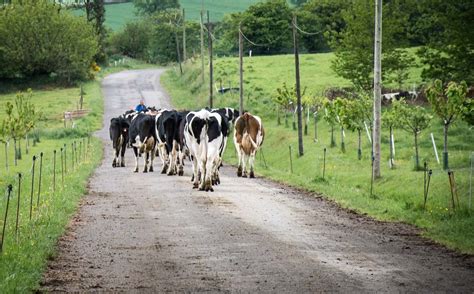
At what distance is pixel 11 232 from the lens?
16484 millimetres

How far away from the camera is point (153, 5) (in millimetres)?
167875

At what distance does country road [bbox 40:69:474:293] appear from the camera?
12.1m

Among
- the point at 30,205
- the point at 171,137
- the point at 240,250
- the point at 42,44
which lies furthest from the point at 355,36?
the point at 42,44

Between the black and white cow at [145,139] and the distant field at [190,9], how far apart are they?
133517 millimetres

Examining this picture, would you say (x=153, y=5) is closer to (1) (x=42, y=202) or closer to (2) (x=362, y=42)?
(2) (x=362, y=42)

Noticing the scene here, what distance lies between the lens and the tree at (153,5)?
6609 inches

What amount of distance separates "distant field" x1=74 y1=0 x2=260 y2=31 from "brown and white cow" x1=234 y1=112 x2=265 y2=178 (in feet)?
451

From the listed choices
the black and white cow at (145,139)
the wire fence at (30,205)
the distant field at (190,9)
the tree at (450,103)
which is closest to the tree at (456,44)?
the tree at (450,103)

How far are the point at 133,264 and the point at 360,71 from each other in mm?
44058

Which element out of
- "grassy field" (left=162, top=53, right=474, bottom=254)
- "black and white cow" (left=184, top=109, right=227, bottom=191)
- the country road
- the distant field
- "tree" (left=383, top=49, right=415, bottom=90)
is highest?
the distant field

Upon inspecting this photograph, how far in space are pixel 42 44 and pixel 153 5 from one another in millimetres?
78245

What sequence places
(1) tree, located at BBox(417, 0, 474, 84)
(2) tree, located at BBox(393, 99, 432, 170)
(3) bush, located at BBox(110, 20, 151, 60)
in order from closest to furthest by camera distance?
1. (2) tree, located at BBox(393, 99, 432, 170)
2. (1) tree, located at BBox(417, 0, 474, 84)
3. (3) bush, located at BBox(110, 20, 151, 60)

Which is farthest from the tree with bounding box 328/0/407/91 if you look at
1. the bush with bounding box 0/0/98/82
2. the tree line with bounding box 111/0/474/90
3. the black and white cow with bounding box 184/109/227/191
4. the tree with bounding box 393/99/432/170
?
the bush with bounding box 0/0/98/82

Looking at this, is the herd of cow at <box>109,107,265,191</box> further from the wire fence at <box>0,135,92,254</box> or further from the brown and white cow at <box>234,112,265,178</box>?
the wire fence at <box>0,135,92,254</box>
